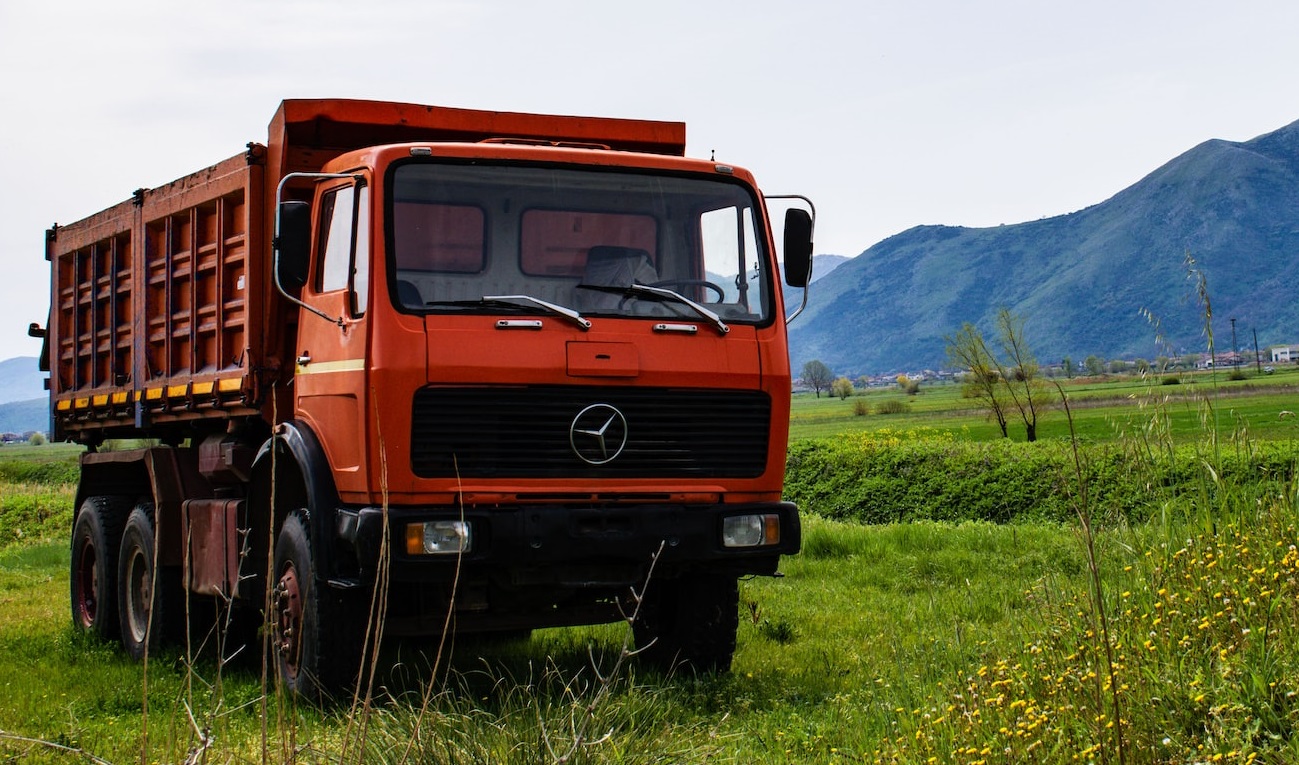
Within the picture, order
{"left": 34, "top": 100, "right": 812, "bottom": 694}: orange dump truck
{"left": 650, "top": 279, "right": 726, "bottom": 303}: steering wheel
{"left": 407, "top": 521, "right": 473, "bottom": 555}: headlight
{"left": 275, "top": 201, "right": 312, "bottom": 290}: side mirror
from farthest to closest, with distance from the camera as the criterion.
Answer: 1. {"left": 650, "top": 279, "right": 726, "bottom": 303}: steering wheel
2. {"left": 275, "top": 201, "right": 312, "bottom": 290}: side mirror
3. {"left": 34, "top": 100, "right": 812, "bottom": 694}: orange dump truck
4. {"left": 407, "top": 521, "right": 473, "bottom": 555}: headlight

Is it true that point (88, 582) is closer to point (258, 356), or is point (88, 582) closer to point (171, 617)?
point (171, 617)

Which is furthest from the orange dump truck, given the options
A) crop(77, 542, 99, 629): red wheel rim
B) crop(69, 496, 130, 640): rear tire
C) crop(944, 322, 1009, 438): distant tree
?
crop(944, 322, 1009, 438): distant tree

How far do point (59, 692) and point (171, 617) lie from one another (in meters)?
1.22

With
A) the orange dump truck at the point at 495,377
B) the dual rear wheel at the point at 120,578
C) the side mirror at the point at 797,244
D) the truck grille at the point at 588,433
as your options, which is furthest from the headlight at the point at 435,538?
the dual rear wheel at the point at 120,578

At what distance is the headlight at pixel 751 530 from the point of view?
23.6 ft

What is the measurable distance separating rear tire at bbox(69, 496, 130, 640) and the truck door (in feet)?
11.4

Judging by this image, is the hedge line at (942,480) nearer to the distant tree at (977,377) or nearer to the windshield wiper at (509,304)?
the windshield wiper at (509,304)

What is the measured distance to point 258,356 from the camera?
8102 millimetres

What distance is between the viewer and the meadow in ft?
14.4

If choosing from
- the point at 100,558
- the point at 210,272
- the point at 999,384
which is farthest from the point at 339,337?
the point at 999,384

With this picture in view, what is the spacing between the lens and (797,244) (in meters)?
7.65

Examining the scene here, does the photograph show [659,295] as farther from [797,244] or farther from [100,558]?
[100,558]

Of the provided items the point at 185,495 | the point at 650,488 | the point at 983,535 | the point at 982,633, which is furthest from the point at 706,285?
the point at 983,535

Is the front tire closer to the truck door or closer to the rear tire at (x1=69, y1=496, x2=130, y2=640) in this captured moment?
the truck door
